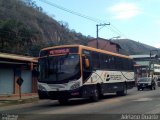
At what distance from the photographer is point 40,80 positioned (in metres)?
24.9

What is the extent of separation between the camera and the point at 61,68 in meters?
24.2

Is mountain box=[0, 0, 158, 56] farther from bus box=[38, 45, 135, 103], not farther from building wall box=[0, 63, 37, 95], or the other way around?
bus box=[38, 45, 135, 103]

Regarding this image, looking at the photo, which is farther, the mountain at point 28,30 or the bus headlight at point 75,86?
the mountain at point 28,30

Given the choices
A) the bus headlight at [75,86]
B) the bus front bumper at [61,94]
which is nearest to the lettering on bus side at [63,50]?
the bus headlight at [75,86]

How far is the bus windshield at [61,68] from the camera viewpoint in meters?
24.2

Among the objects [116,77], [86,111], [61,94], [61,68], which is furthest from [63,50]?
[116,77]

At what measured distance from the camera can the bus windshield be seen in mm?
24172

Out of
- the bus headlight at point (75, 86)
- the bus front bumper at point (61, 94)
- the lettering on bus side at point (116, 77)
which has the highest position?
the lettering on bus side at point (116, 77)

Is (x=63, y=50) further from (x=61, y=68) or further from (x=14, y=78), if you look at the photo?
(x=14, y=78)

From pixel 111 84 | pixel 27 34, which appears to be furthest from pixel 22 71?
pixel 27 34

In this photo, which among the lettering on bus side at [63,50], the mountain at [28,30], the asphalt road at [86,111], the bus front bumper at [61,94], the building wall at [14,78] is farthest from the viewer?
the mountain at [28,30]

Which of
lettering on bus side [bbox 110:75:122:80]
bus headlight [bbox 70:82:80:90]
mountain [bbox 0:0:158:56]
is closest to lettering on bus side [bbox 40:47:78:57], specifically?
bus headlight [bbox 70:82:80:90]

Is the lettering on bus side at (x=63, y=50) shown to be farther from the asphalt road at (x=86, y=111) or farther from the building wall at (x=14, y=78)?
the building wall at (x=14, y=78)

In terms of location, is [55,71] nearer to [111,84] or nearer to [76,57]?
[76,57]
